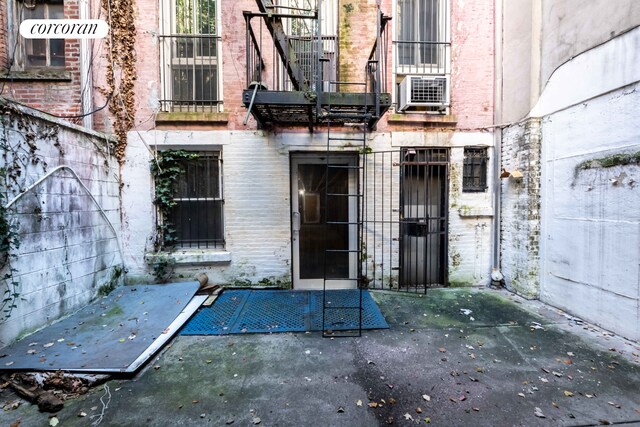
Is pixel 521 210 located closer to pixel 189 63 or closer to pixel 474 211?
pixel 474 211

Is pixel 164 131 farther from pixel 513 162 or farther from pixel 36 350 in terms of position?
pixel 513 162

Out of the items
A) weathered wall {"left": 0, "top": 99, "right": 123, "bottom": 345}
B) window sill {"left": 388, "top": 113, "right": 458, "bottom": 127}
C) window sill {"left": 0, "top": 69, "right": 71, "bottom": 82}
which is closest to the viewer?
weathered wall {"left": 0, "top": 99, "right": 123, "bottom": 345}

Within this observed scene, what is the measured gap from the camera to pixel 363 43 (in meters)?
5.14

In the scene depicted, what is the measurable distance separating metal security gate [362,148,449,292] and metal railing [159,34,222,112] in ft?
10.0

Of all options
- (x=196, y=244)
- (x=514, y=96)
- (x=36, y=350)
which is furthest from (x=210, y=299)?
(x=514, y=96)

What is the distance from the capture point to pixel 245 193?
515 centimetres

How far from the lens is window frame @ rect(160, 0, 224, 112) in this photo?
514cm

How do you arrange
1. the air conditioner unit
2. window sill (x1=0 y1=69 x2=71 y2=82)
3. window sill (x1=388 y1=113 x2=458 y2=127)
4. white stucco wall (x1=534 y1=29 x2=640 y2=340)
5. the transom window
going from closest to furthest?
white stucco wall (x1=534 y1=29 x2=640 y2=340), window sill (x1=0 y1=69 x2=71 y2=82), the transom window, the air conditioner unit, window sill (x1=388 y1=113 x2=458 y2=127)

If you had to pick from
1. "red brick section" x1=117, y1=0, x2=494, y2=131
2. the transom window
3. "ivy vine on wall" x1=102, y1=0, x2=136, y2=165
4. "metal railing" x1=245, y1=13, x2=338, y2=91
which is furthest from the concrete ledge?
the transom window

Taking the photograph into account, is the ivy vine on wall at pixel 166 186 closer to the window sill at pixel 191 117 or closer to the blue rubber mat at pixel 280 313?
the window sill at pixel 191 117

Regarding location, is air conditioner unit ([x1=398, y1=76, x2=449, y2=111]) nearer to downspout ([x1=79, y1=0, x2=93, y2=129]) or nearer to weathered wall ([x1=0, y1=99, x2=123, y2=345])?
weathered wall ([x1=0, y1=99, x2=123, y2=345])

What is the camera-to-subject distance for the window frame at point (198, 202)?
5215mm

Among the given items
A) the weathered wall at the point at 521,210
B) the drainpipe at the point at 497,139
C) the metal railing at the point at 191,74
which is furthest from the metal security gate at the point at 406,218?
the metal railing at the point at 191,74

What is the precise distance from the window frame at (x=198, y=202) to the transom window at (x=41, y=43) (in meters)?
2.59
